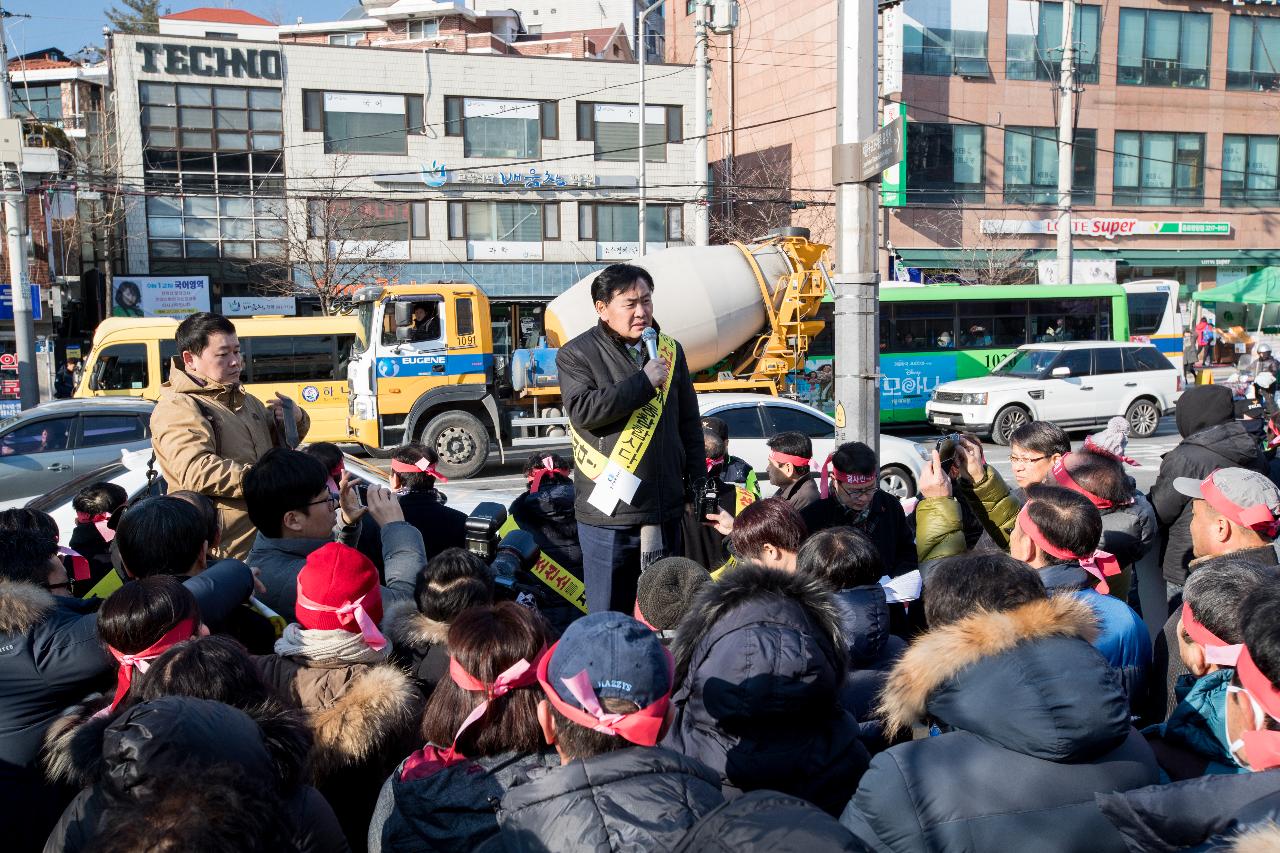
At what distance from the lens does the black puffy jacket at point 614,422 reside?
4000 mm

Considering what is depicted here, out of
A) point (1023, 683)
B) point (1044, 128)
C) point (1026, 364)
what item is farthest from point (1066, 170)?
point (1023, 683)

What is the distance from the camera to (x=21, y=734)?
2.75 meters

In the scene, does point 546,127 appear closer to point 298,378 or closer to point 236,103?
point 236,103

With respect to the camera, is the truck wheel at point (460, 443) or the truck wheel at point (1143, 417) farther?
the truck wheel at point (1143, 417)

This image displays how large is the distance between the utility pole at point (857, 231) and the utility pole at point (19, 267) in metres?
15.7

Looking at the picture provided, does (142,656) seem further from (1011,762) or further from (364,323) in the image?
(364,323)

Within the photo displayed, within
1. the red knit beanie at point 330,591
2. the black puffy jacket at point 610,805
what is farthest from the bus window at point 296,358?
the black puffy jacket at point 610,805

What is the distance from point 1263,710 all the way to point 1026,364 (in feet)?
61.6

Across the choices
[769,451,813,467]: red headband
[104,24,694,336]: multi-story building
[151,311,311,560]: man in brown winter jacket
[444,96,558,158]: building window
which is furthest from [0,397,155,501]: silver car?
[444,96,558,158]: building window

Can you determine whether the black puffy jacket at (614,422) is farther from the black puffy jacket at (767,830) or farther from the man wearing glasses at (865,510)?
the black puffy jacket at (767,830)

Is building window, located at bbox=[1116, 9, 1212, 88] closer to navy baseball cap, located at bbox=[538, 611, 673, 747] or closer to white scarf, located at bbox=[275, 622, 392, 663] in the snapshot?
white scarf, located at bbox=[275, 622, 392, 663]

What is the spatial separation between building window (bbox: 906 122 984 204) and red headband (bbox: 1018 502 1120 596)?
32158mm

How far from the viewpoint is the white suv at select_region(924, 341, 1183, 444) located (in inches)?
740

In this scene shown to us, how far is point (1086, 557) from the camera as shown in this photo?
3609mm
